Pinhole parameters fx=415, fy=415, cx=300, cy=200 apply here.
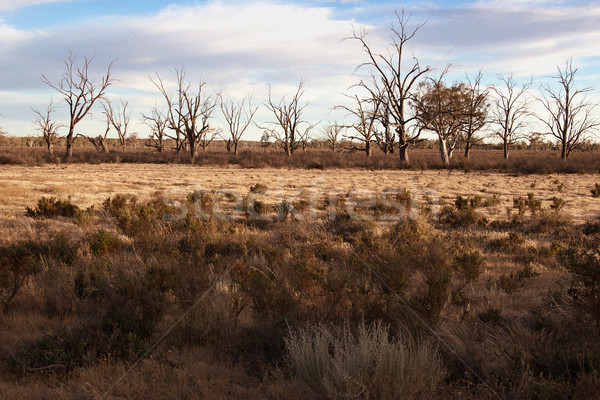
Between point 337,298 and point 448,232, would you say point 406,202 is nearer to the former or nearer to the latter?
point 448,232

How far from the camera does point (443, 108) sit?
37.9 metres

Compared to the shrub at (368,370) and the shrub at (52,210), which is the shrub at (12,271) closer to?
the shrub at (368,370)

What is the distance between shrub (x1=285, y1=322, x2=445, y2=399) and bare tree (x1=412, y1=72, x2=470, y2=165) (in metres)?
31.1

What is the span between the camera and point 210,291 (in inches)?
209

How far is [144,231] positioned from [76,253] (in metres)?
1.84

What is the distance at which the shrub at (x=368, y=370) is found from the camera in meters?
3.17

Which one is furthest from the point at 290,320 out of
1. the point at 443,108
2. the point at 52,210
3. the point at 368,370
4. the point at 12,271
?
the point at 443,108

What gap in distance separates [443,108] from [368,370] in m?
38.0

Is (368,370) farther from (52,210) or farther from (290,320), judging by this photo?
(52,210)

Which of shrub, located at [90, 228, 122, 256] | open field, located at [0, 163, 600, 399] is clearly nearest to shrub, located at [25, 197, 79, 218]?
open field, located at [0, 163, 600, 399]

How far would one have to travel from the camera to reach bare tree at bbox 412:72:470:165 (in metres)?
34.2

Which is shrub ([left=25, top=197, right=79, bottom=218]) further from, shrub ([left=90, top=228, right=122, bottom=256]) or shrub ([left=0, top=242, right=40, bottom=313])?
shrub ([left=0, top=242, right=40, bottom=313])

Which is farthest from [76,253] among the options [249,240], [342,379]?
[342,379]

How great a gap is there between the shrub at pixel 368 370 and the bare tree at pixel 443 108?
31.1 m
